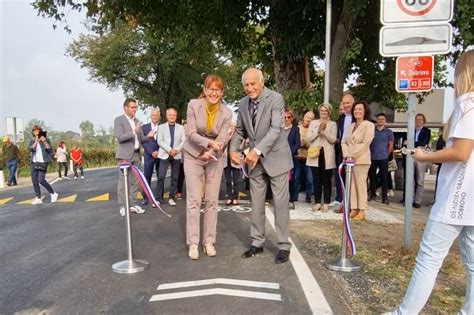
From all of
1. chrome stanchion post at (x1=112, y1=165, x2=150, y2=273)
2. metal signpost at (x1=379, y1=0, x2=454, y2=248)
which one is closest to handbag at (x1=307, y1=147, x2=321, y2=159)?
metal signpost at (x1=379, y1=0, x2=454, y2=248)

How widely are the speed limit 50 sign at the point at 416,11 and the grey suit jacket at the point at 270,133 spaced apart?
1.62 metres

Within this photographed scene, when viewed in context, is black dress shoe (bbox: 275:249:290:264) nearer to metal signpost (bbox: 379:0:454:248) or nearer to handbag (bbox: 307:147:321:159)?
metal signpost (bbox: 379:0:454:248)

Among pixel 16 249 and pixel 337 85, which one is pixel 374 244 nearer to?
pixel 16 249

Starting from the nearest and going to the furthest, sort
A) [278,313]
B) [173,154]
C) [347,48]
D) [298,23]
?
[278,313] < [173,154] < [347,48] < [298,23]

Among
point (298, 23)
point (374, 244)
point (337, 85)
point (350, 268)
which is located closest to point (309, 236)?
point (374, 244)

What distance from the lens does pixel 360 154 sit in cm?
721

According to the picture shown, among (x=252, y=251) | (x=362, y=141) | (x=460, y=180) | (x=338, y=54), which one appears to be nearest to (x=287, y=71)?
(x=338, y=54)

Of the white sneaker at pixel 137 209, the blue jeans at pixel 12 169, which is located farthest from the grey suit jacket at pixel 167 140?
the blue jeans at pixel 12 169

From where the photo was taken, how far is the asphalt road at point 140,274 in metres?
3.62

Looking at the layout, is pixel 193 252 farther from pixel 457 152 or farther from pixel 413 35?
pixel 413 35

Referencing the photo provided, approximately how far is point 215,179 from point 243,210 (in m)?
2.94

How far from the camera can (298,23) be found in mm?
12078

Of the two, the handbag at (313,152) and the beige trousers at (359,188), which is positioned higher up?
the handbag at (313,152)

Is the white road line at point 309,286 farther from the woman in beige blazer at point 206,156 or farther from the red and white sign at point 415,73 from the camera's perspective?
the red and white sign at point 415,73
